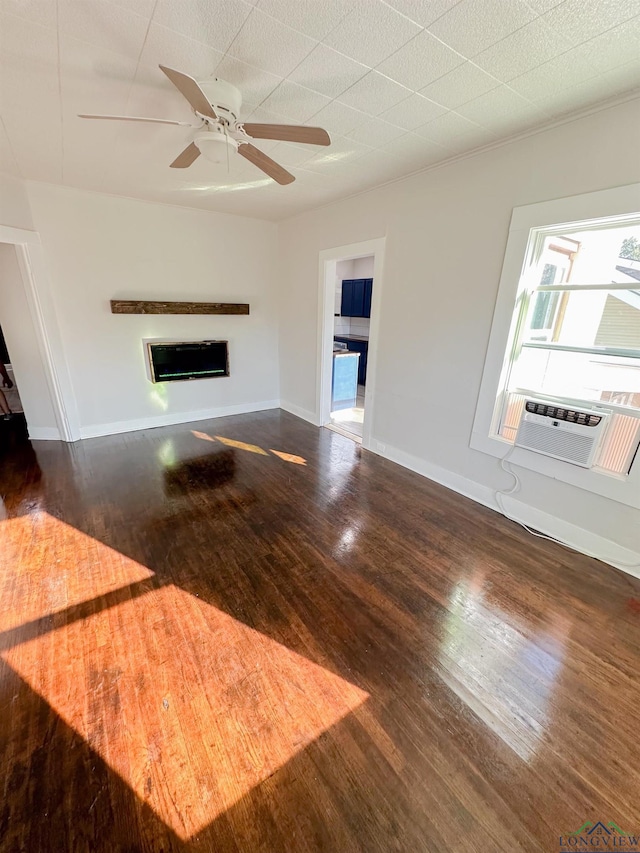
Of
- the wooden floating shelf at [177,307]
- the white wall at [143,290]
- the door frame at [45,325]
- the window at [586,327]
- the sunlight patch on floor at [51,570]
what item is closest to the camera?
the sunlight patch on floor at [51,570]

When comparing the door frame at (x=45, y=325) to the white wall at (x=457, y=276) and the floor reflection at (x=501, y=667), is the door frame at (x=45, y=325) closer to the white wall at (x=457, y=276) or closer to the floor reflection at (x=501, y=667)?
the white wall at (x=457, y=276)

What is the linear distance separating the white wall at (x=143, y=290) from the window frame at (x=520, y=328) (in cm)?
341

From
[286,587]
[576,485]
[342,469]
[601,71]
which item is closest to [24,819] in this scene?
[286,587]

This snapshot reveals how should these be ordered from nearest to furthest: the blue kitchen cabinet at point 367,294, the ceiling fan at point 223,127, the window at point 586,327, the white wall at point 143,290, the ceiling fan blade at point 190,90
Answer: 1. the ceiling fan blade at point 190,90
2. the ceiling fan at point 223,127
3. the window at point 586,327
4. the white wall at point 143,290
5. the blue kitchen cabinet at point 367,294

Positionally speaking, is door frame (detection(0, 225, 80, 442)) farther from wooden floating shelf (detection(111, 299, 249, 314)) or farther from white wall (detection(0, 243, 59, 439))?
wooden floating shelf (detection(111, 299, 249, 314))

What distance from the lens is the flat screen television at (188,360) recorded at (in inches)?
171

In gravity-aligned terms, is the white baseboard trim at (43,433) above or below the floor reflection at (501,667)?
above

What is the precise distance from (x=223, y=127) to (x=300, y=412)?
3.56 m

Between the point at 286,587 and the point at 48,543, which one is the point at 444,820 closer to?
the point at 286,587

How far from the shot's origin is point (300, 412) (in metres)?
5.12

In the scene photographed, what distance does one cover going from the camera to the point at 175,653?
64.3 inches

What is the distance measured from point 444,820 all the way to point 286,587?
1.15m

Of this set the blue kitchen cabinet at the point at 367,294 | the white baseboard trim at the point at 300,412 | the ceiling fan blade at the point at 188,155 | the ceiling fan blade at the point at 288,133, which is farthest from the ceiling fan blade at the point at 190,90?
the blue kitchen cabinet at the point at 367,294

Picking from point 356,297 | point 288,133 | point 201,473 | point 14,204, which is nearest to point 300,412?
point 201,473
